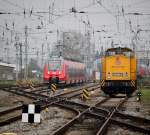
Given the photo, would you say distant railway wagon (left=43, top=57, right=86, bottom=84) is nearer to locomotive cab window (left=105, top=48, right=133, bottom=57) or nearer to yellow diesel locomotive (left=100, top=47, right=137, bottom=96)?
locomotive cab window (left=105, top=48, right=133, bottom=57)

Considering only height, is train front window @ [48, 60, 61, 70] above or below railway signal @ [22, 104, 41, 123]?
above

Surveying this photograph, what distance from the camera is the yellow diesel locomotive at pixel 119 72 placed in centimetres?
2534

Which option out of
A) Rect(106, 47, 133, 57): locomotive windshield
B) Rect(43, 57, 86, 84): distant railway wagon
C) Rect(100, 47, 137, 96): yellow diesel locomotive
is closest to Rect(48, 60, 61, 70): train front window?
Rect(43, 57, 86, 84): distant railway wagon

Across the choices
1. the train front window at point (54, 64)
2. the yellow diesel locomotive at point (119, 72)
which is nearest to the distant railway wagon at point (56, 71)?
the train front window at point (54, 64)

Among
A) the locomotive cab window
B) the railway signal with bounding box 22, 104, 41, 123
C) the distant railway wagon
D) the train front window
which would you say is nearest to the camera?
the railway signal with bounding box 22, 104, 41, 123

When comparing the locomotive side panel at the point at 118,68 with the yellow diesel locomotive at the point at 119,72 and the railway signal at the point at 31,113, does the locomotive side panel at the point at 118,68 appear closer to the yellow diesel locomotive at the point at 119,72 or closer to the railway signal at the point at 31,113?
the yellow diesel locomotive at the point at 119,72

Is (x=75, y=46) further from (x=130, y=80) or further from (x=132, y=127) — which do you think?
(x=132, y=127)

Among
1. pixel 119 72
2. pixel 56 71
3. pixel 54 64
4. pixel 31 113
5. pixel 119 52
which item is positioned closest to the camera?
pixel 31 113

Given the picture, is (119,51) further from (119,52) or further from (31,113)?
(31,113)

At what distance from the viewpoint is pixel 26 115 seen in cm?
929

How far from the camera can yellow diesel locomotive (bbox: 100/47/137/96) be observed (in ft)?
83.1

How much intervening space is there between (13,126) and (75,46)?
120626 mm

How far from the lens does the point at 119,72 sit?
25547 mm

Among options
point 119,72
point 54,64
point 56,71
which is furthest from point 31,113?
point 54,64
